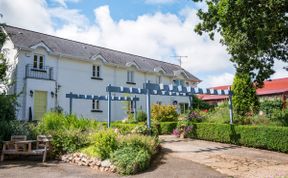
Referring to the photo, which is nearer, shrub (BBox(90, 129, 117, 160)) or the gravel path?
the gravel path

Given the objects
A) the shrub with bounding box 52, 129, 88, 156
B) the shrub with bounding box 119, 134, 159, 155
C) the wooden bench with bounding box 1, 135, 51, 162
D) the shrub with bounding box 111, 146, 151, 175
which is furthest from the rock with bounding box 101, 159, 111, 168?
the wooden bench with bounding box 1, 135, 51, 162

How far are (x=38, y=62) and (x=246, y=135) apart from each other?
16.1m

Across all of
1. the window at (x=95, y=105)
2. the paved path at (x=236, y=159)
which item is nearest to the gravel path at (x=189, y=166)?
the paved path at (x=236, y=159)

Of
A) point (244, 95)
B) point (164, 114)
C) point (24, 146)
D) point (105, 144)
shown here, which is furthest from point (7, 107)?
point (244, 95)

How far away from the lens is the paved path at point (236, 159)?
8760mm

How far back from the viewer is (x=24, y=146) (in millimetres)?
10867

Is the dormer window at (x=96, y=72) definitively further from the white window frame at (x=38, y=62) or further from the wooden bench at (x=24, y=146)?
the wooden bench at (x=24, y=146)

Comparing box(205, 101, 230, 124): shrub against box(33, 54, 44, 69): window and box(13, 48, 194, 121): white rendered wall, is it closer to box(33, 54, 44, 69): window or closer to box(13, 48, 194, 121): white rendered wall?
box(13, 48, 194, 121): white rendered wall

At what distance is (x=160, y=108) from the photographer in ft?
72.6

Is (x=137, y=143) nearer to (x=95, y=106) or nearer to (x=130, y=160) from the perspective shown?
(x=130, y=160)

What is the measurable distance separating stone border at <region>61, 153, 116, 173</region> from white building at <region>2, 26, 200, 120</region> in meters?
9.89

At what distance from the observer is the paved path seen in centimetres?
876

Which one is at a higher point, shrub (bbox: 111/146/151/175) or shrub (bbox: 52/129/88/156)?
shrub (bbox: 52/129/88/156)

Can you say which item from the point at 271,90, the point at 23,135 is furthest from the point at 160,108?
the point at 271,90
